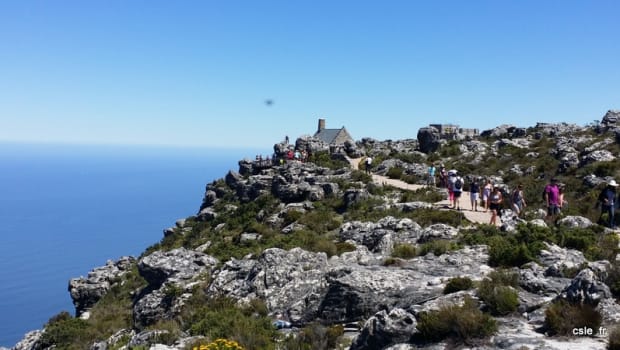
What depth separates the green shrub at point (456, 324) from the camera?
28.1 feet

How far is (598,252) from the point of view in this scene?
1416 centimetres

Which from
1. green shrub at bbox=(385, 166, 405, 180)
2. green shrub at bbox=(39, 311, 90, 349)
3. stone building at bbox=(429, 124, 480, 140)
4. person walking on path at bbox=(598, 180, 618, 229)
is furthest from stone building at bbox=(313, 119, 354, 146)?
green shrub at bbox=(39, 311, 90, 349)

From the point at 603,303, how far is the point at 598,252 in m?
6.42

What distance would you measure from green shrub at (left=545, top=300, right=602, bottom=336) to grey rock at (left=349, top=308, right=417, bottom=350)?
2521 millimetres

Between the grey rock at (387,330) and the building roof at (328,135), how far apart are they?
59954mm

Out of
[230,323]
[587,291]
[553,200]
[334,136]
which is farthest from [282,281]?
[334,136]

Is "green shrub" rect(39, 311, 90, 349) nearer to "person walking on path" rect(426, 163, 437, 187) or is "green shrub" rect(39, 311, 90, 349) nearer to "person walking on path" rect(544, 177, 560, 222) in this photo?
"person walking on path" rect(544, 177, 560, 222)

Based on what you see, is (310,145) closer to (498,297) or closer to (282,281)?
(282,281)

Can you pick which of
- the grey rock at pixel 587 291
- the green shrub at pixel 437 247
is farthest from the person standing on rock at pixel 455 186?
the grey rock at pixel 587 291

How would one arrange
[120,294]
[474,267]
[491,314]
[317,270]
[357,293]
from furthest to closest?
[120,294]
[317,270]
[474,267]
[357,293]
[491,314]

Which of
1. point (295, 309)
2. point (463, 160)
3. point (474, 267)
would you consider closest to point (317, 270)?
point (295, 309)

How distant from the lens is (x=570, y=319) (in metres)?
8.38

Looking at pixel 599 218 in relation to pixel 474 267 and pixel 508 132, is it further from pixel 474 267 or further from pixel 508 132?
pixel 508 132

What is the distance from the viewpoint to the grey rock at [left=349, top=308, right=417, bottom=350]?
30.1 feet
